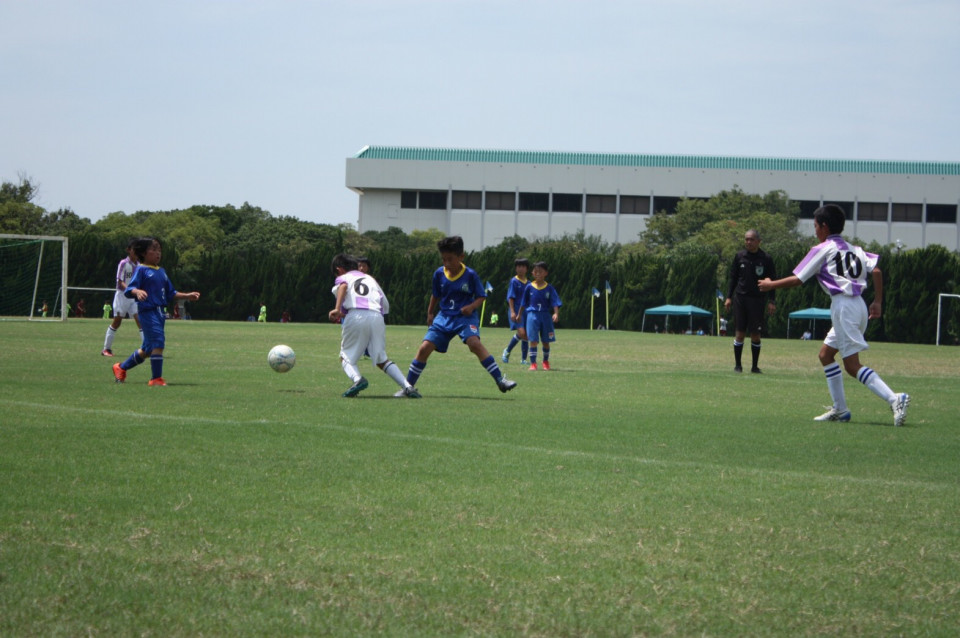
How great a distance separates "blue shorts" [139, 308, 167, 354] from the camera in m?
13.2

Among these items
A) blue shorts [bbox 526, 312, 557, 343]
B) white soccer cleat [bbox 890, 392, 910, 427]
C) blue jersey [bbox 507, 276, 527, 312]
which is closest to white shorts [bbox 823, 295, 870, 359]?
white soccer cleat [bbox 890, 392, 910, 427]

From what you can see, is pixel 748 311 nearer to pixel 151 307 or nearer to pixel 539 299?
pixel 539 299

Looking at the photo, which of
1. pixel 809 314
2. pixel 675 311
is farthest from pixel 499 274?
pixel 809 314

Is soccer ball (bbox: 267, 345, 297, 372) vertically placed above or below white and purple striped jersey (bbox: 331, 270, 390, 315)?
below

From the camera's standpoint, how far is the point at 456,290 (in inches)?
493

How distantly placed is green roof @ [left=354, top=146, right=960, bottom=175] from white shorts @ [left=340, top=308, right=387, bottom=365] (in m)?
82.2

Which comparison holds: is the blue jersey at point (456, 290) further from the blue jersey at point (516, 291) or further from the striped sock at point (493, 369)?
the blue jersey at point (516, 291)

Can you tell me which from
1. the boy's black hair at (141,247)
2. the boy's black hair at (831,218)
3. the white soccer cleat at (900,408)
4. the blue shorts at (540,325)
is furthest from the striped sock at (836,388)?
the blue shorts at (540,325)

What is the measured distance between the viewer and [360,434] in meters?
8.47

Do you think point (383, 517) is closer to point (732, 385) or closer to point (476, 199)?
point (732, 385)

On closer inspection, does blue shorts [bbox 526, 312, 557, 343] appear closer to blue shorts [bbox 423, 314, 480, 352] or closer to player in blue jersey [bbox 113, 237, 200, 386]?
blue shorts [bbox 423, 314, 480, 352]

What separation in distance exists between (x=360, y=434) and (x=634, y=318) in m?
51.0

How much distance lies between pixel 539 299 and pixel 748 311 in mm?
3525

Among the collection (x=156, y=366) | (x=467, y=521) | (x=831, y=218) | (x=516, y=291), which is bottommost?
(x=467, y=521)
